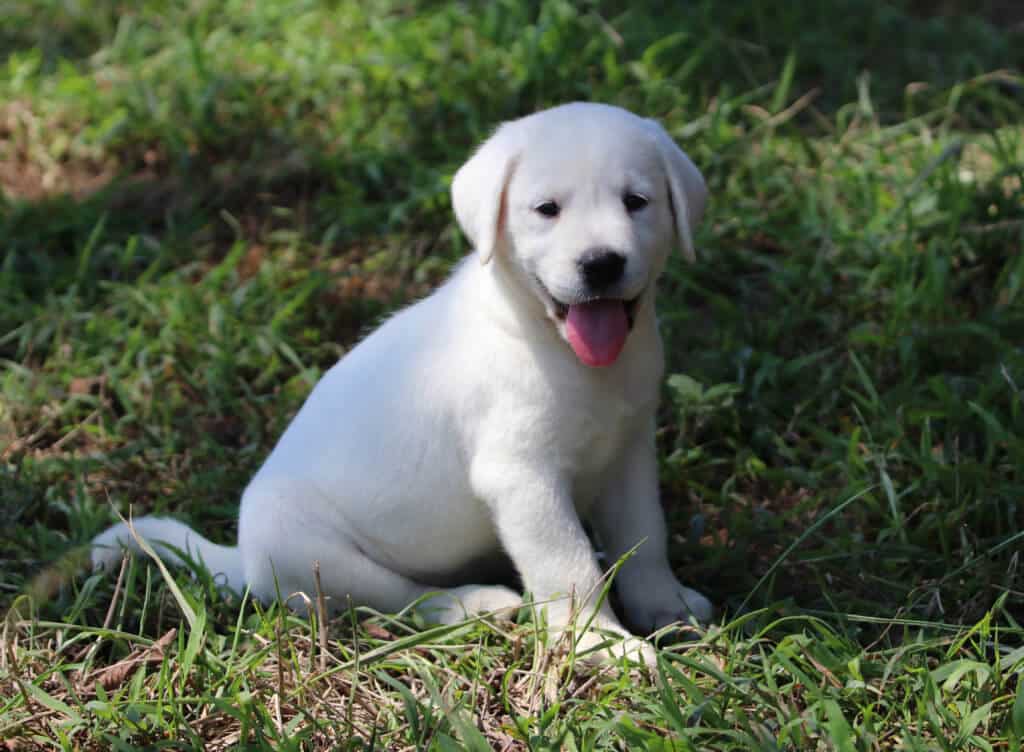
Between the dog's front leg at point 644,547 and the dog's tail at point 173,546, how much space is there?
1.18 m

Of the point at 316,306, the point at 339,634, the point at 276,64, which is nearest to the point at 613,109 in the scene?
the point at 339,634

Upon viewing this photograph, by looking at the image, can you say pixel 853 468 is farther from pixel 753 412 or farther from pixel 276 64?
pixel 276 64

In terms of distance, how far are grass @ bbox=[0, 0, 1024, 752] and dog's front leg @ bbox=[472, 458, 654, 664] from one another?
0.40 feet

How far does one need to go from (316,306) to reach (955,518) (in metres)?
2.71

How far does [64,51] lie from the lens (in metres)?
6.98

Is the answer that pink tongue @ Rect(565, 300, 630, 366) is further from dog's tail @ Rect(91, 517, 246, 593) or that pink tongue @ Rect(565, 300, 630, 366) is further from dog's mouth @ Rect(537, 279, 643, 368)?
dog's tail @ Rect(91, 517, 246, 593)

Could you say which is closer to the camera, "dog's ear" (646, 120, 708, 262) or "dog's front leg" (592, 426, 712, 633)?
"dog's ear" (646, 120, 708, 262)

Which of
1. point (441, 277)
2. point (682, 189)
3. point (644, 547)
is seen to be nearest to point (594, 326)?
point (682, 189)

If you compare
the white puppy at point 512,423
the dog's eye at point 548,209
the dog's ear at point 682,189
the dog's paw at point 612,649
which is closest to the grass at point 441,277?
the dog's paw at point 612,649

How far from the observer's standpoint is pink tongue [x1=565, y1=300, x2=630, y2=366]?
3166 mm

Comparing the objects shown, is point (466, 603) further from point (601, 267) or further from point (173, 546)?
point (601, 267)

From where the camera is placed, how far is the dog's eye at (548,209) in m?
3.12

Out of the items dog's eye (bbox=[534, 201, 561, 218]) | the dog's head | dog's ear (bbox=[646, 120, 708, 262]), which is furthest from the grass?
dog's eye (bbox=[534, 201, 561, 218])

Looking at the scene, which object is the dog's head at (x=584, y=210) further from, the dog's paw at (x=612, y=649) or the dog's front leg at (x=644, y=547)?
the dog's paw at (x=612, y=649)
